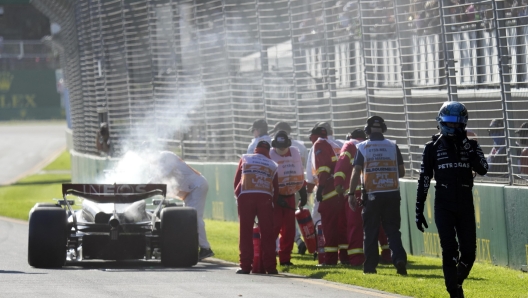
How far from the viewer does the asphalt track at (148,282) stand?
34.3 ft

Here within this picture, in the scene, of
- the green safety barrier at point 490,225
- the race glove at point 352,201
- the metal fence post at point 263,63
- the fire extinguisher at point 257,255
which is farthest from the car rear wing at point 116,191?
the metal fence post at point 263,63

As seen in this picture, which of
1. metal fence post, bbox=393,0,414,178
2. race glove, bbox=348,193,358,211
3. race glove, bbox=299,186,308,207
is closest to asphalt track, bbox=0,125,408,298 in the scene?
race glove, bbox=348,193,358,211

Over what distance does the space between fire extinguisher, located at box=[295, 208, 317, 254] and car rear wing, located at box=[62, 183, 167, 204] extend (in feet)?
5.77

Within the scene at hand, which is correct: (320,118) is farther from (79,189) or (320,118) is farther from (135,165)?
(79,189)

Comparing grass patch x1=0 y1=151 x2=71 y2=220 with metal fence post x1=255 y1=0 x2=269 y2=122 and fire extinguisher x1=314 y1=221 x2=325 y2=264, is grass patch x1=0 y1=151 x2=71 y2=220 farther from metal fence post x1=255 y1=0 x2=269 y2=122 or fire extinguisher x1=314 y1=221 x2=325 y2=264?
fire extinguisher x1=314 y1=221 x2=325 y2=264

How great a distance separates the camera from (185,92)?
2384 centimetres

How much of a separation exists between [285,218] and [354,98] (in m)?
5.17

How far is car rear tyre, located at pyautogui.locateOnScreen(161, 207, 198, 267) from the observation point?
1316 centimetres

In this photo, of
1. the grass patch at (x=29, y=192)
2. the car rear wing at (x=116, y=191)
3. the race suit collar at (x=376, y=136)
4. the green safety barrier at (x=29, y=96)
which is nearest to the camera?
the race suit collar at (x=376, y=136)

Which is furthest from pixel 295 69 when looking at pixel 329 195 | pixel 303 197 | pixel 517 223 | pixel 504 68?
pixel 517 223

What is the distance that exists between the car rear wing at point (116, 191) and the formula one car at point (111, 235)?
181 millimetres

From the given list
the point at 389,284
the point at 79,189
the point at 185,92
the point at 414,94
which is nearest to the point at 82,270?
the point at 79,189

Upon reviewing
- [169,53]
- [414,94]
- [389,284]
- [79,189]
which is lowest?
[389,284]

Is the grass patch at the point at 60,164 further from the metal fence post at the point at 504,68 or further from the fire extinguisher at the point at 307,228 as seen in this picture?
the metal fence post at the point at 504,68
